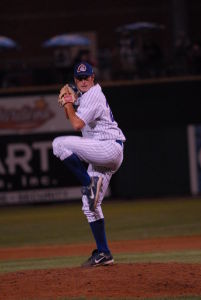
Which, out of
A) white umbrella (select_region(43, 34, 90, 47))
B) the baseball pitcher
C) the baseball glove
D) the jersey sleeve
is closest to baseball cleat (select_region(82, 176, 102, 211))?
the baseball pitcher

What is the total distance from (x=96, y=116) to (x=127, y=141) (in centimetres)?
1069

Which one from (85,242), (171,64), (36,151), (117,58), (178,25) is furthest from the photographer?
(178,25)

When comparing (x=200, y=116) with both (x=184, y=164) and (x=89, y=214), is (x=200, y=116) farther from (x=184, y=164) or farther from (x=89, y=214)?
Answer: (x=89, y=214)

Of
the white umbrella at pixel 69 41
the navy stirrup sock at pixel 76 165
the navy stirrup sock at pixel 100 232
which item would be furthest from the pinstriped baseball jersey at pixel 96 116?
the white umbrella at pixel 69 41

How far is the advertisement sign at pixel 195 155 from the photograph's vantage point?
1766 centimetres

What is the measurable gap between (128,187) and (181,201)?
1.29 m

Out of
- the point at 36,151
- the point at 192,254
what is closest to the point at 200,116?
the point at 36,151

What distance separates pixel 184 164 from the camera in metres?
17.6

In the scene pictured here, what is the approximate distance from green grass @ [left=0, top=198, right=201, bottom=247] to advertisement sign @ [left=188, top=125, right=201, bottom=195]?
46 cm

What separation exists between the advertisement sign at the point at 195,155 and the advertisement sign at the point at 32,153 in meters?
2.73

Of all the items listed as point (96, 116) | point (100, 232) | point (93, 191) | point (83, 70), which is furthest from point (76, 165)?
point (83, 70)

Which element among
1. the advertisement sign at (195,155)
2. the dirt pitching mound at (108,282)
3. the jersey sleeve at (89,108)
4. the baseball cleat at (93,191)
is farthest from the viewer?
the advertisement sign at (195,155)

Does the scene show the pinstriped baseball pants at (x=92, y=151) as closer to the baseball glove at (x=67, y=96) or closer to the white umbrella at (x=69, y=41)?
the baseball glove at (x=67, y=96)

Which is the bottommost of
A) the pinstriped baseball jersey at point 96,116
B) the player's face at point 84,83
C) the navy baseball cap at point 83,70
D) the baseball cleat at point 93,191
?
the baseball cleat at point 93,191
